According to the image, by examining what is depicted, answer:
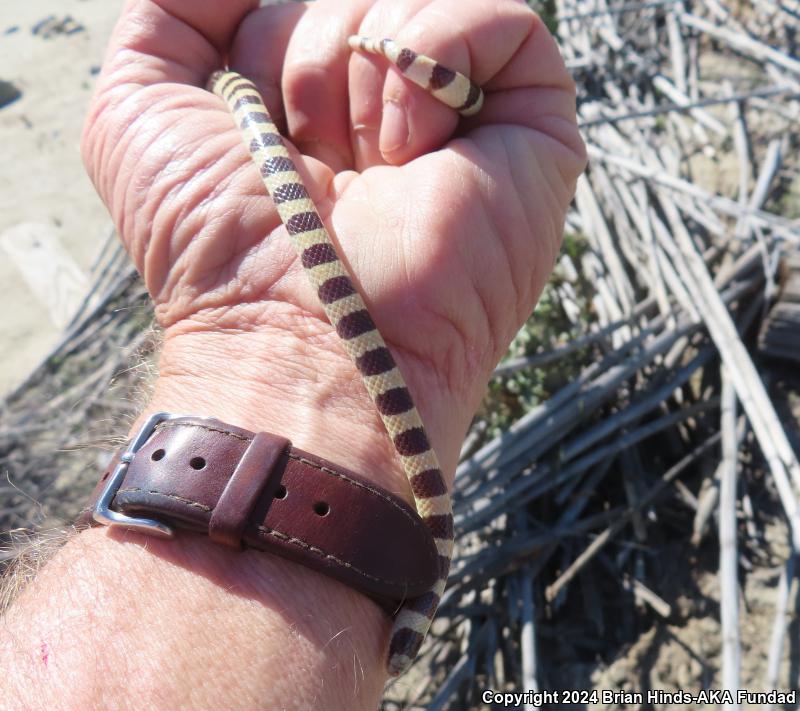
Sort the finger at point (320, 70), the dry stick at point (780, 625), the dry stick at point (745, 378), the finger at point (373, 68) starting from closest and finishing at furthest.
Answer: the finger at point (373, 68), the finger at point (320, 70), the dry stick at point (780, 625), the dry stick at point (745, 378)

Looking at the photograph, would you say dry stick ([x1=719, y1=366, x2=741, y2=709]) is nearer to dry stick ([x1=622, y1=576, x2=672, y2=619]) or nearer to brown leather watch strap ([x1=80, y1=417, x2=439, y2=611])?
dry stick ([x1=622, y1=576, x2=672, y2=619])

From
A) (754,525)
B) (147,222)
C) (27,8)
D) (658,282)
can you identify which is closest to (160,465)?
(147,222)

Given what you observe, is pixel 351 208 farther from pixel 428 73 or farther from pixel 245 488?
pixel 245 488

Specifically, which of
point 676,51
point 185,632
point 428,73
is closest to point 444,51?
point 428,73

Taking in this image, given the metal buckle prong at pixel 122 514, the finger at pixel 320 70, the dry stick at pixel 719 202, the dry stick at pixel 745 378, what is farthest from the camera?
the dry stick at pixel 719 202

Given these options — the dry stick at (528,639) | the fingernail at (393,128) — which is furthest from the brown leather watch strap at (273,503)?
the dry stick at (528,639)

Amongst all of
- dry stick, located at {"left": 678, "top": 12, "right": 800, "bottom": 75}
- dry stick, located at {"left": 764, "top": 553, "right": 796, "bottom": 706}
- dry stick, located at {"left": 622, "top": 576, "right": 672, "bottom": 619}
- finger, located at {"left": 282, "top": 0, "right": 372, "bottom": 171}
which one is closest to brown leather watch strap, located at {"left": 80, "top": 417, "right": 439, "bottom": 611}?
finger, located at {"left": 282, "top": 0, "right": 372, "bottom": 171}

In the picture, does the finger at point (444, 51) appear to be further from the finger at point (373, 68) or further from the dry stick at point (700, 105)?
the dry stick at point (700, 105)
